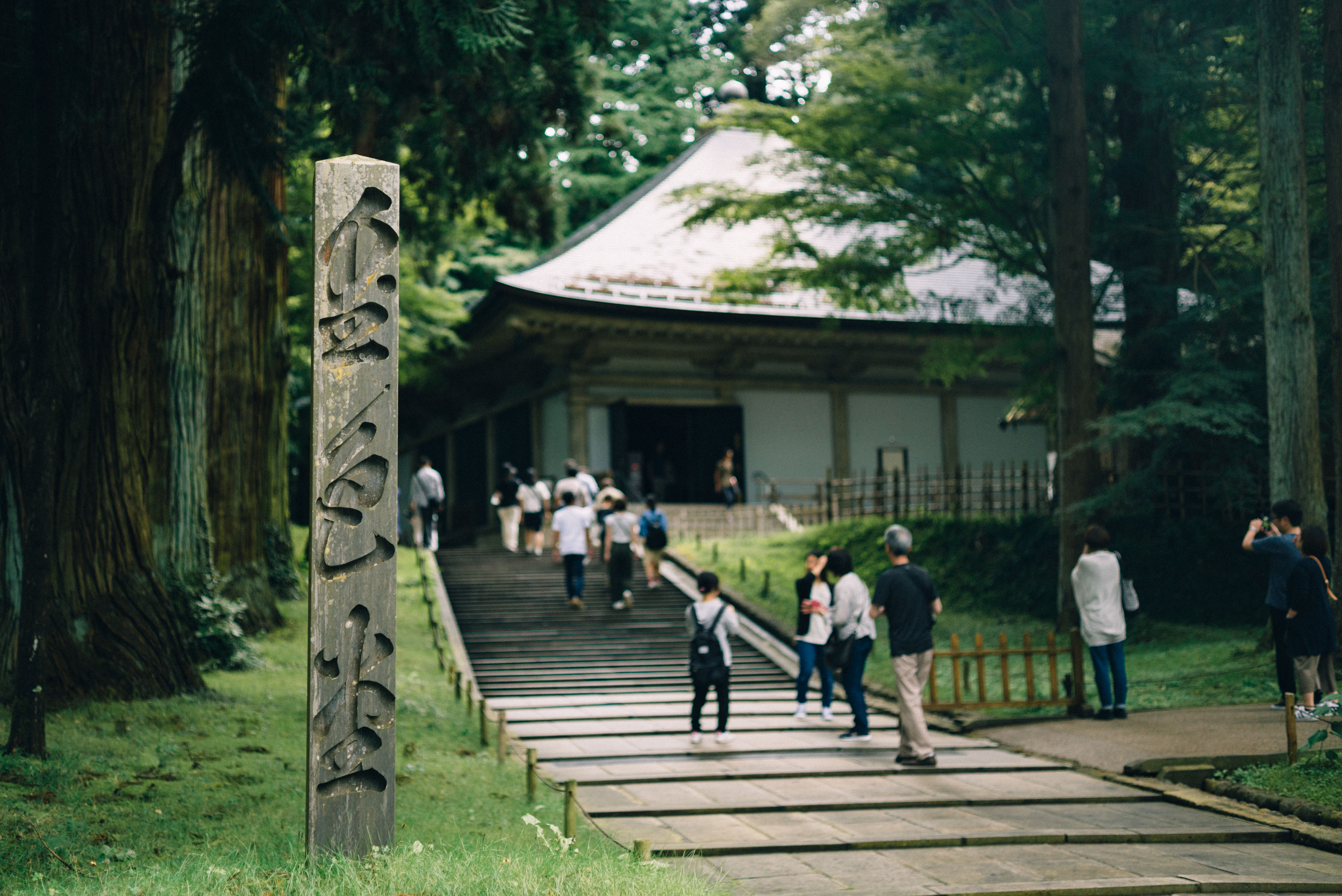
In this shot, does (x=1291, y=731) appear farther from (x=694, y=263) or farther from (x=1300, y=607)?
(x=694, y=263)

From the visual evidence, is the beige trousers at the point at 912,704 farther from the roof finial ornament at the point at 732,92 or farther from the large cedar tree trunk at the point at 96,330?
the roof finial ornament at the point at 732,92

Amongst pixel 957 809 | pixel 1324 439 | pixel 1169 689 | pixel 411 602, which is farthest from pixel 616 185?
pixel 957 809

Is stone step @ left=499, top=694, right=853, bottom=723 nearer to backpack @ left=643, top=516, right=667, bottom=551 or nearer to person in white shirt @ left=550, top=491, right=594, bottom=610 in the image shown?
person in white shirt @ left=550, top=491, right=594, bottom=610

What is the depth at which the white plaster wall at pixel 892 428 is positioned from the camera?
23.7m

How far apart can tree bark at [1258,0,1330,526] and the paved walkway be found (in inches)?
91.8

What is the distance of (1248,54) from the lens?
12.8 metres

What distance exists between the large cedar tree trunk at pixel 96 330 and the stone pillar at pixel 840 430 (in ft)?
54.0

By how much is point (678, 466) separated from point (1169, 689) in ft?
48.4

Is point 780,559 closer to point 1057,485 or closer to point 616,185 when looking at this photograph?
point 1057,485

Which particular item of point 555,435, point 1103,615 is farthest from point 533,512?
point 1103,615

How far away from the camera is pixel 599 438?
850 inches

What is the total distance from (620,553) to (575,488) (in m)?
1.66

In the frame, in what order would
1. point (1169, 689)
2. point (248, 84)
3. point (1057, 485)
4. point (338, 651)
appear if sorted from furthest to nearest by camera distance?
point (1057, 485) → point (1169, 689) → point (248, 84) → point (338, 651)

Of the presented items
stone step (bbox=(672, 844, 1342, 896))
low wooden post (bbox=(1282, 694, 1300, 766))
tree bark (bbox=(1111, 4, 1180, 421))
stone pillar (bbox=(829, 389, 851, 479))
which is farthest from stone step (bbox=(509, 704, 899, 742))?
stone pillar (bbox=(829, 389, 851, 479))
